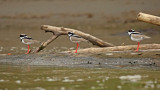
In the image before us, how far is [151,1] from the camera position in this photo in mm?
29141

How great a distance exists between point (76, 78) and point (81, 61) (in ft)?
7.78

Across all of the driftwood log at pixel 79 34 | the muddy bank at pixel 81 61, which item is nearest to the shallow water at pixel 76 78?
the muddy bank at pixel 81 61

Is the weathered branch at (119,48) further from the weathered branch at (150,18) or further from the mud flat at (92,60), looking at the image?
the weathered branch at (150,18)

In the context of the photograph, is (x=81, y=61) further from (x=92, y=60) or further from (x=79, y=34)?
(x=79, y=34)

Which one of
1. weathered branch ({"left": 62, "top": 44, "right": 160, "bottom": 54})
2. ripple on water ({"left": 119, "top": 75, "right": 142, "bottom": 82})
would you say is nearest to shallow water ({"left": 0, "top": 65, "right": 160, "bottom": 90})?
ripple on water ({"left": 119, "top": 75, "right": 142, "bottom": 82})

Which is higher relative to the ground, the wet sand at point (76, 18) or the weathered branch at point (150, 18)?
the wet sand at point (76, 18)

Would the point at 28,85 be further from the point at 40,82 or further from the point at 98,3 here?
the point at 98,3

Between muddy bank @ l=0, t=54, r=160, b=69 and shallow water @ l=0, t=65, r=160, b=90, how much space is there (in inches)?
24.7

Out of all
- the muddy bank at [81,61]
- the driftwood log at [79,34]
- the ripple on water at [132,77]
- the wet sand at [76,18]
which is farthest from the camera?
the wet sand at [76,18]

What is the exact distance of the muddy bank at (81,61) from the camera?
1343 cm

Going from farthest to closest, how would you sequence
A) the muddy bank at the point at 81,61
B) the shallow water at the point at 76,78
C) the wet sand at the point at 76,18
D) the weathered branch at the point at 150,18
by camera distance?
the wet sand at the point at 76,18 < the weathered branch at the point at 150,18 < the muddy bank at the point at 81,61 < the shallow water at the point at 76,78

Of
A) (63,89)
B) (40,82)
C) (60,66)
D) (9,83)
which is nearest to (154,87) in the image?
(63,89)

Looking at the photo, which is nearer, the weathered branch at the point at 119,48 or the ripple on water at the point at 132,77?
the ripple on water at the point at 132,77

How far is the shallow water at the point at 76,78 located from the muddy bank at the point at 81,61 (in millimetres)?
627
